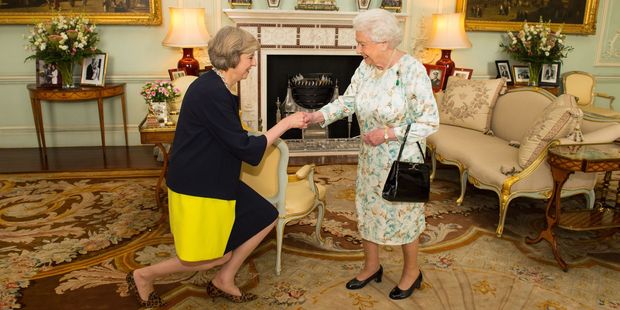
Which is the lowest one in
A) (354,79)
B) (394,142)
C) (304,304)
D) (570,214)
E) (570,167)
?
(304,304)

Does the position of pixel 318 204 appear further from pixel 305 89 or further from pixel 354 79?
pixel 305 89

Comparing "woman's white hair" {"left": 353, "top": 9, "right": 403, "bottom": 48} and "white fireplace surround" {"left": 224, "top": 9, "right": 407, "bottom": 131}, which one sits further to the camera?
"white fireplace surround" {"left": 224, "top": 9, "right": 407, "bottom": 131}

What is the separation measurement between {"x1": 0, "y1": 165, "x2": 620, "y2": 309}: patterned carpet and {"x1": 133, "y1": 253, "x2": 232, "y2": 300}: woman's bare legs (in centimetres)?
17

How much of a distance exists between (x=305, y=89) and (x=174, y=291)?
3.79 metres

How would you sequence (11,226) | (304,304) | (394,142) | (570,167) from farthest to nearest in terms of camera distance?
1. (11,226)
2. (570,167)
3. (304,304)
4. (394,142)

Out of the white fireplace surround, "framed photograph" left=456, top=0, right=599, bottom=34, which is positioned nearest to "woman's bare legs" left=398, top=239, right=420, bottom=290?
the white fireplace surround

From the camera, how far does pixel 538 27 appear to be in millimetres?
6289

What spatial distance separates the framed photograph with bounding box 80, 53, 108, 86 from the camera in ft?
18.3

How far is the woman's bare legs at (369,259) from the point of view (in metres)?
2.90

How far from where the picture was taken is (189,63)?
18.4 ft

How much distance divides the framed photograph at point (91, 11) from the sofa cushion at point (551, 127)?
4.20m

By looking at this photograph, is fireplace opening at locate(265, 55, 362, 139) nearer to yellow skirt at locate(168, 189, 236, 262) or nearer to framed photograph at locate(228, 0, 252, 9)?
framed photograph at locate(228, 0, 252, 9)

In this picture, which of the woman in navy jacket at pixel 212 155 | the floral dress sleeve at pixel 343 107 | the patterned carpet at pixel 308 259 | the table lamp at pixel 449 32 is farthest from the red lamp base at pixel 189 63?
the woman in navy jacket at pixel 212 155

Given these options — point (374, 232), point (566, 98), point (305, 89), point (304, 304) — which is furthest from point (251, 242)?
point (305, 89)
